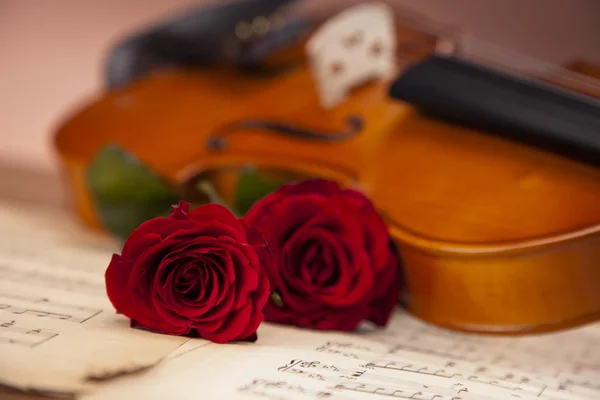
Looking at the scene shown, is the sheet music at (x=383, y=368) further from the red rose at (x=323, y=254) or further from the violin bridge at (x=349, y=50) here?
the violin bridge at (x=349, y=50)

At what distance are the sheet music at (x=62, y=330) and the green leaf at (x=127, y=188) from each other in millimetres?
94

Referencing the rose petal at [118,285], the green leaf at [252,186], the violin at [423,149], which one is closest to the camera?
the rose petal at [118,285]

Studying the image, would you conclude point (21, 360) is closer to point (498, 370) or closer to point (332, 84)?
point (498, 370)

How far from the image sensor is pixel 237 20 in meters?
1.21

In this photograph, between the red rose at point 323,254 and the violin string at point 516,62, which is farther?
the violin string at point 516,62

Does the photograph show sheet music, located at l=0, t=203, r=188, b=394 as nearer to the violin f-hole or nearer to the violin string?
the violin f-hole

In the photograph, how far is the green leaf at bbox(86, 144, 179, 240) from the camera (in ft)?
3.23

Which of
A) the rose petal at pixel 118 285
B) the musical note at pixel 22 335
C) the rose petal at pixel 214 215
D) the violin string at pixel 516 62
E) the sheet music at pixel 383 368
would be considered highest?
the violin string at pixel 516 62

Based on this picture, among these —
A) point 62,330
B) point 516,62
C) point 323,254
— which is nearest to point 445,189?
point 323,254

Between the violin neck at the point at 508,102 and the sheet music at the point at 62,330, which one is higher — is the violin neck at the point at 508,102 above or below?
above

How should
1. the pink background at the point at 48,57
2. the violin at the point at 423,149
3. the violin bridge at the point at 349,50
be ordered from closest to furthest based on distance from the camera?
1. the violin at the point at 423,149
2. the violin bridge at the point at 349,50
3. the pink background at the point at 48,57

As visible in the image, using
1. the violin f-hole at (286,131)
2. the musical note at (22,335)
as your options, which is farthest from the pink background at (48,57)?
the musical note at (22,335)

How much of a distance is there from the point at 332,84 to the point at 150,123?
322 mm

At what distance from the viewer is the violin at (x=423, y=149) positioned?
2.28ft
